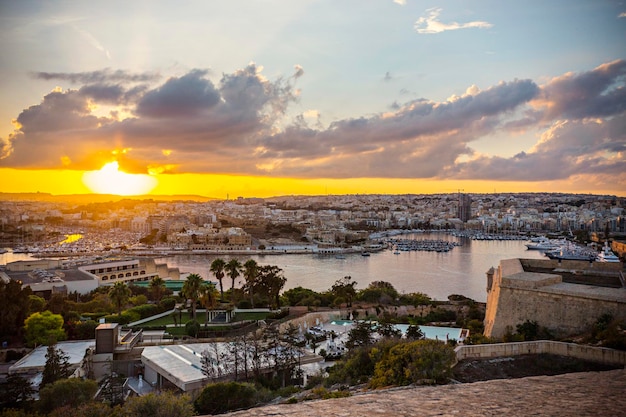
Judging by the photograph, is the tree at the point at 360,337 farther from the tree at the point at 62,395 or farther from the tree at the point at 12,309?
the tree at the point at 12,309

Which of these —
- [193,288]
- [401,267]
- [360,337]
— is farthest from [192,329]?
[401,267]

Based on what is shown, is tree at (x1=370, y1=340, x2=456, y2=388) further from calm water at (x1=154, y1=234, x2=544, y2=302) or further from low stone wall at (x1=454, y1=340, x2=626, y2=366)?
calm water at (x1=154, y1=234, x2=544, y2=302)

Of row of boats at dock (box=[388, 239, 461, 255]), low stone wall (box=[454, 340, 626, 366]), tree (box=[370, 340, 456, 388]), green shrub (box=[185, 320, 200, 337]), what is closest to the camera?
tree (box=[370, 340, 456, 388])

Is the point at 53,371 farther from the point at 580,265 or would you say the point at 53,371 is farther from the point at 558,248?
the point at 558,248

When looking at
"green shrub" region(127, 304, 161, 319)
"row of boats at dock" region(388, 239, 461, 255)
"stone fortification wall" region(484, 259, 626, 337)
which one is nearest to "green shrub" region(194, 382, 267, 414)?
"stone fortification wall" region(484, 259, 626, 337)

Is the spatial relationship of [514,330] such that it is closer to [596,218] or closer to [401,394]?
[401,394]

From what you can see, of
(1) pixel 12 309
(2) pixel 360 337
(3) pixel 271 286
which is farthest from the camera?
(3) pixel 271 286
